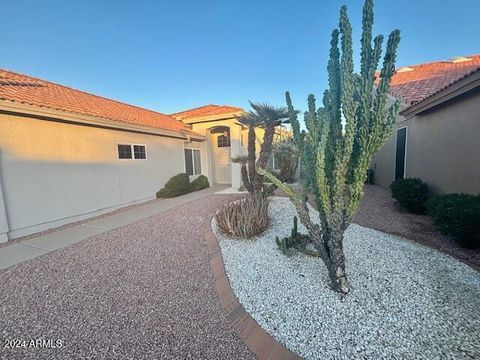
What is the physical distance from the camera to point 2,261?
4281 millimetres

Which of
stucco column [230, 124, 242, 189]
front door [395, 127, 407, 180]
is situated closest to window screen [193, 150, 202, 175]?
stucco column [230, 124, 242, 189]

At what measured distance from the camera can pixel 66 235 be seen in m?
5.75

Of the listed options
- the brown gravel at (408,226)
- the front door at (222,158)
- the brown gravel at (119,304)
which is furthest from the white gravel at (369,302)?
the front door at (222,158)

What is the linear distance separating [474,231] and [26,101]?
11044 millimetres

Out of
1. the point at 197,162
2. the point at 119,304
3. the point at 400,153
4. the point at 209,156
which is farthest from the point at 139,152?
the point at 400,153

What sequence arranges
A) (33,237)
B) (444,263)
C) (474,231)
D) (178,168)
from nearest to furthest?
(444,263) → (474,231) → (33,237) → (178,168)

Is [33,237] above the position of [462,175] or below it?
below

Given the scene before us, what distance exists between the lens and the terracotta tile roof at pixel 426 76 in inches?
352

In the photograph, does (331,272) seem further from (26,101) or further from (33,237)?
(26,101)

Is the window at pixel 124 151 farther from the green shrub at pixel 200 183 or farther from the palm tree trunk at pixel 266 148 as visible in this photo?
the palm tree trunk at pixel 266 148

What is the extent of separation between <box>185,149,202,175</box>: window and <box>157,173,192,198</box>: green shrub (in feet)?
4.95

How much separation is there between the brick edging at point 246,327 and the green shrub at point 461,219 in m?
4.34

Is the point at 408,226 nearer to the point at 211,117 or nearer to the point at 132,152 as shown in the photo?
the point at 132,152

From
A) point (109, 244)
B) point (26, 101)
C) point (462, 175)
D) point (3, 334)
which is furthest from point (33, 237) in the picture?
point (462, 175)
